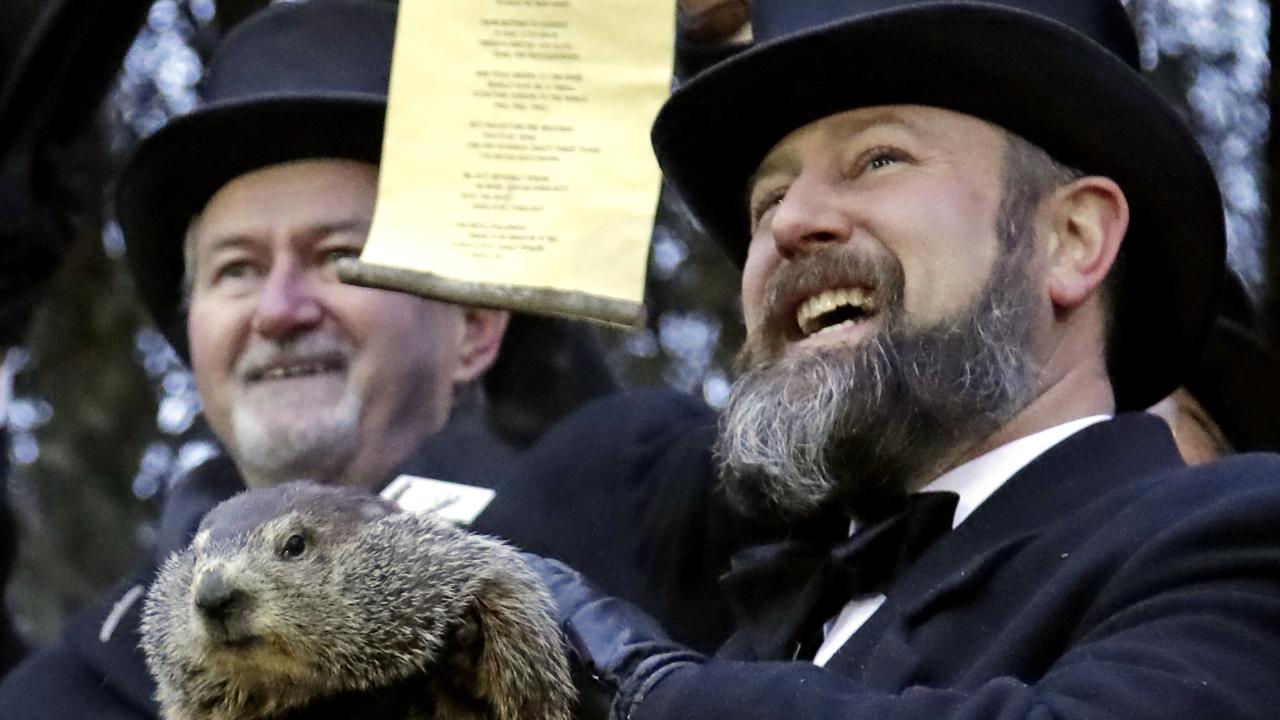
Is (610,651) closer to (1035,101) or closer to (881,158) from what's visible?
(881,158)

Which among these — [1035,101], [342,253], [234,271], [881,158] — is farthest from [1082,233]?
[234,271]

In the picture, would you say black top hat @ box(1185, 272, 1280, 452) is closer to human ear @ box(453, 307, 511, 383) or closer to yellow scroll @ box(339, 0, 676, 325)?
yellow scroll @ box(339, 0, 676, 325)

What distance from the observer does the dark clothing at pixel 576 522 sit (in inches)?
140

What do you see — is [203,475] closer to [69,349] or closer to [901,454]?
[901,454]

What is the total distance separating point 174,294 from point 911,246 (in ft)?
6.57

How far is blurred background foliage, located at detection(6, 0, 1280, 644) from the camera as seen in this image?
5164mm

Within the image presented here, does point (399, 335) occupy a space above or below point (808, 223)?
below

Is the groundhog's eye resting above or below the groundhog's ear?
above

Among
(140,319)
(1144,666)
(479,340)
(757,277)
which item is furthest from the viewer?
(140,319)

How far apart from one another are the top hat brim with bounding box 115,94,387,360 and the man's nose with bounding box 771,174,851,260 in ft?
3.64

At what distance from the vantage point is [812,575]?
9.84 ft

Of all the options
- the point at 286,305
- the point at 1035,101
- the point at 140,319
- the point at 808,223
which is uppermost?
the point at 1035,101

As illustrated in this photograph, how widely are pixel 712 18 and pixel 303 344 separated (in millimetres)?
1031

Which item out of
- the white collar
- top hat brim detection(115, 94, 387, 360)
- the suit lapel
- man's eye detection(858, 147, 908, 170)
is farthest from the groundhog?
top hat brim detection(115, 94, 387, 360)
